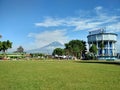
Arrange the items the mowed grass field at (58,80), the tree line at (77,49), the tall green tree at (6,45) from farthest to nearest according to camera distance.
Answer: the tree line at (77,49)
the tall green tree at (6,45)
the mowed grass field at (58,80)

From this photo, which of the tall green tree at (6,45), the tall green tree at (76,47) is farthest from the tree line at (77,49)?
the tall green tree at (6,45)

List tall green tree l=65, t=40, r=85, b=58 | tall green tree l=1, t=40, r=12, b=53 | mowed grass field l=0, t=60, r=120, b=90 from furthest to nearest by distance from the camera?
1. tall green tree l=65, t=40, r=85, b=58
2. tall green tree l=1, t=40, r=12, b=53
3. mowed grass field l=0, t=60, r=120, b=90

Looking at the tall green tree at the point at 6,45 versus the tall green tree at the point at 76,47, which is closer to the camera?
the tall green tree at the point at 6,45

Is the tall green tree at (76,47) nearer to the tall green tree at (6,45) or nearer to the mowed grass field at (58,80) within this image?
Answer: the tall green tree at (6,45)

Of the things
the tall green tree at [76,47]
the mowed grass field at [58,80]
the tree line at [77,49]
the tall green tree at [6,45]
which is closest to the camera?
the mowed grass field at [58,80]

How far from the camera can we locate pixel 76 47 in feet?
512

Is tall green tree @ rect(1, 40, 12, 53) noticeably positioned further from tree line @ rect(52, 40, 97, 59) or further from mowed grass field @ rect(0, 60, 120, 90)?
mowed grass field @ rect(0, 60, 120, 90)

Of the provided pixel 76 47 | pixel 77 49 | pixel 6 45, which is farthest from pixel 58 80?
pixel 76 47

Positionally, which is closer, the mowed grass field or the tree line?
the mowed grass field

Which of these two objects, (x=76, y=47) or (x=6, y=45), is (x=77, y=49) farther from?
(x=6, y=45)

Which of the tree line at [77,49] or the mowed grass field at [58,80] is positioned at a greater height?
the tree line at [77,49]

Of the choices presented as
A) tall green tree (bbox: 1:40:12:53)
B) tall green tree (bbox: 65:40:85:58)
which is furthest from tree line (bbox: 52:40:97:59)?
tall green tree (bbox: 1:40:12:53)

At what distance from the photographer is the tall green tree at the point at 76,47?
6153 inches

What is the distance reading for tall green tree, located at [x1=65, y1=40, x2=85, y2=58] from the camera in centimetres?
15627
